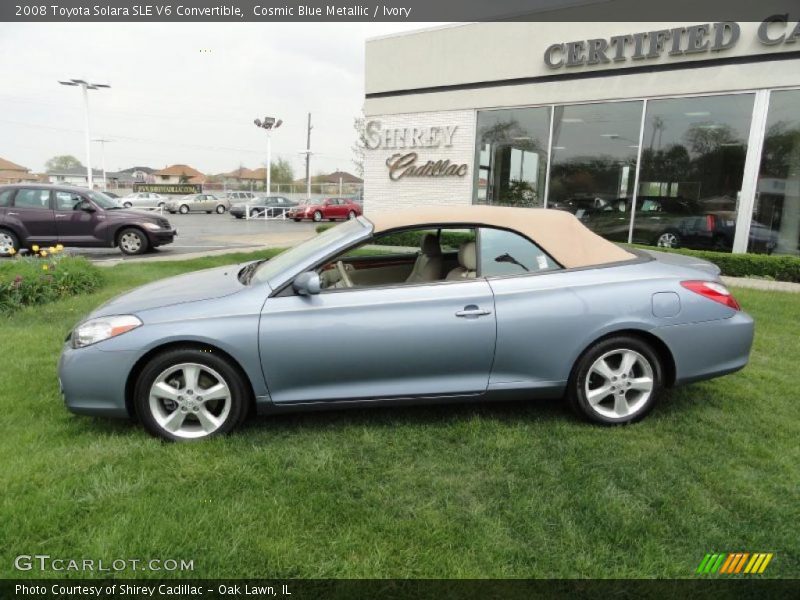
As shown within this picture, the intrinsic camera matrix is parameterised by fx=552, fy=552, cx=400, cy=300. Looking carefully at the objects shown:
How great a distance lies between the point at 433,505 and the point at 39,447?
7.61ft

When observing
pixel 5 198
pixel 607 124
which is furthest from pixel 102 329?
pixel 607 124

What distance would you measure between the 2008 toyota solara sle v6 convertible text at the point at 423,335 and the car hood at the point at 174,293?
0.07ft

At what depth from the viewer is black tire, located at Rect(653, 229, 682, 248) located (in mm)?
11211

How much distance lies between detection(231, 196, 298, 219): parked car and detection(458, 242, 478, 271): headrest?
1124 inches

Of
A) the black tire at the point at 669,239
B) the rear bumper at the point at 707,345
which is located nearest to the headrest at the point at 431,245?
the rear bumper at the point at 707,345

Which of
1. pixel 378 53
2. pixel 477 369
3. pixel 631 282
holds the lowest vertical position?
pixel 477 369

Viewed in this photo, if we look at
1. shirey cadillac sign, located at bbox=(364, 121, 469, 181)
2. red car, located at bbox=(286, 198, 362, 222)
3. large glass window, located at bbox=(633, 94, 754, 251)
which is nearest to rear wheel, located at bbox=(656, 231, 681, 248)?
large glass window, located at bbox=(633, 94, 754, 251)

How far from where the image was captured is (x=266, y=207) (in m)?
31.6

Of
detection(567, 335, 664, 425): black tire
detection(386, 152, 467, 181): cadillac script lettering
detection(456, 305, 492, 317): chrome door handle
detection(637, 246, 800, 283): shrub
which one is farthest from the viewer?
detection(386, 152, 467, 181): cadillac script lettering

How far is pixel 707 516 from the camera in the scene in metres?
A: 2.63

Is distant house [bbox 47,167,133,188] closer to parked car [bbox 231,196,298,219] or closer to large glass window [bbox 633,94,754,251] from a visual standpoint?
parked car [bbox 231,196,298,219]

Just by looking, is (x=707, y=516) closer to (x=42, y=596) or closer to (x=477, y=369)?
(x=477, y=369)

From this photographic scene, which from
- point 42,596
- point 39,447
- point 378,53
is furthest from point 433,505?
point 378,53

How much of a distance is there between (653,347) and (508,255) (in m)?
1.11
